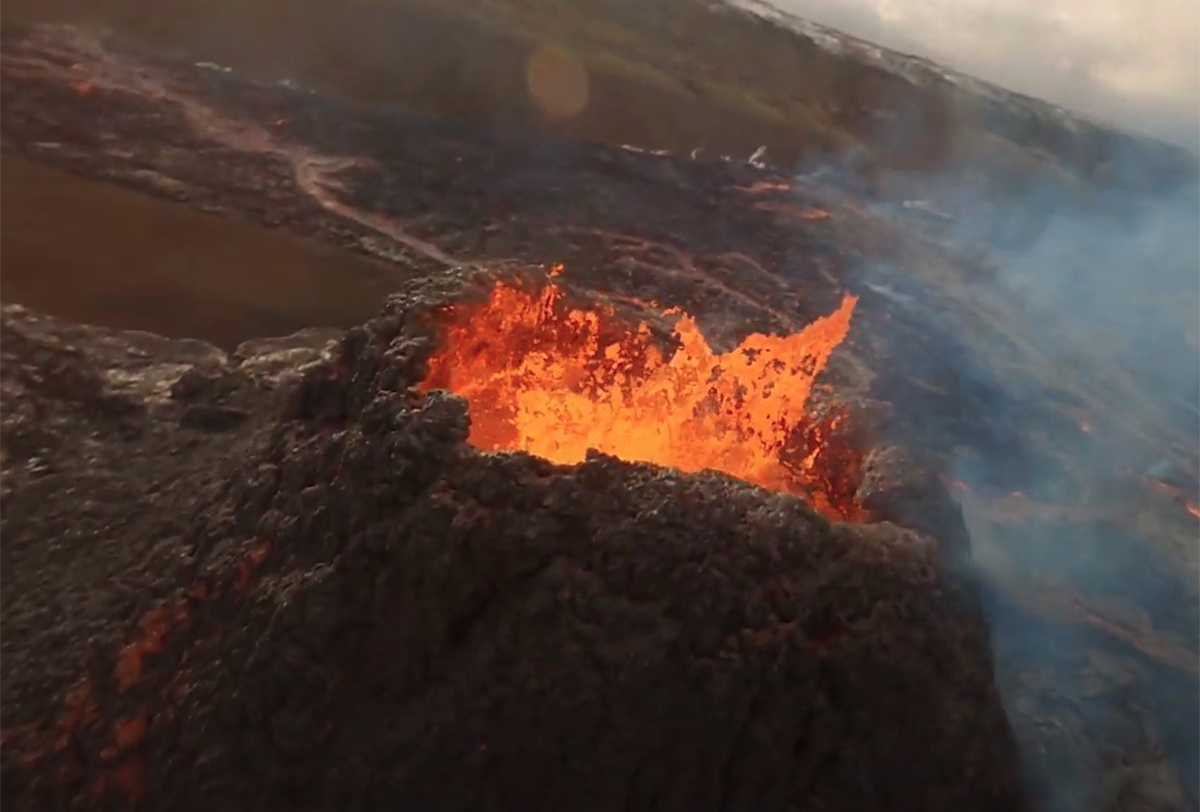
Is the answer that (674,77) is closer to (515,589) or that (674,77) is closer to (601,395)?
(601,395)

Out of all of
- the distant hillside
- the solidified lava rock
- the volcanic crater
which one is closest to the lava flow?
the volcanic crater

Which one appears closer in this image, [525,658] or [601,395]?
[525,658]

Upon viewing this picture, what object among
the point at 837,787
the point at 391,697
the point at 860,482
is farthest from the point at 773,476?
the point at 391,697

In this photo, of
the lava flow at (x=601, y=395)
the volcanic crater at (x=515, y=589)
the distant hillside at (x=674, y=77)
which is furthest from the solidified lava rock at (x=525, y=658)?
the distant hillside at (x=674, y=77)

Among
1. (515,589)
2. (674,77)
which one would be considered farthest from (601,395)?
(674,77)

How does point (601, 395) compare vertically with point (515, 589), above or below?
above

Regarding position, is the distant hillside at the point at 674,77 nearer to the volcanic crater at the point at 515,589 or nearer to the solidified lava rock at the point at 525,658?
the volcanic crater at the point at 515,589
